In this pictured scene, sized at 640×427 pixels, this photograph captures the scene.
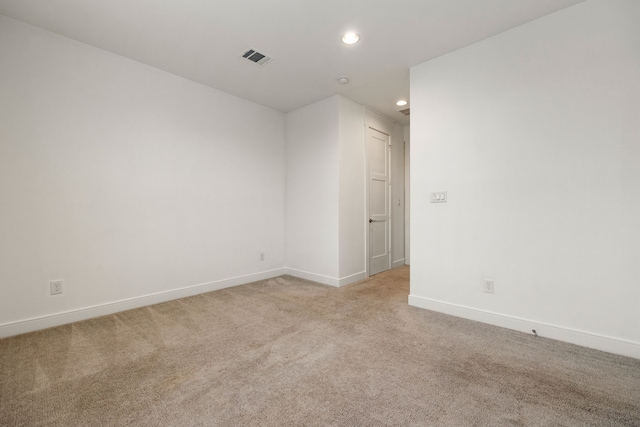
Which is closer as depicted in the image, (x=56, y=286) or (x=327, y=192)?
(x=56, y=286)

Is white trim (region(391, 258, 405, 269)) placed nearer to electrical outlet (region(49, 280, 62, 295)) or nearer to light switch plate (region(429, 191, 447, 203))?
light switch plate (region(429, 191, 447, 203))

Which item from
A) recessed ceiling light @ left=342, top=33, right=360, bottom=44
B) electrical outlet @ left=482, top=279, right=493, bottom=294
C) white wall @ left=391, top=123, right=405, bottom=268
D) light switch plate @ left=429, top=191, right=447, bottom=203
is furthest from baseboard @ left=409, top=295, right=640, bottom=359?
recessed ceiling light @ left=342, top=33, right=360, bottom=44

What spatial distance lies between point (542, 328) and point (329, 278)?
2422mm

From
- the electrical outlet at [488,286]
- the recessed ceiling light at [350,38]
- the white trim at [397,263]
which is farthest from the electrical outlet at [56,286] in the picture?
the white trim at [397,263]

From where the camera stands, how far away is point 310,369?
6.07ft

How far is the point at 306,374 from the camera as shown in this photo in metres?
1.79

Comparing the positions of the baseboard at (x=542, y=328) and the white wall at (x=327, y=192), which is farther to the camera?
the white wall at (x=327, y=192)

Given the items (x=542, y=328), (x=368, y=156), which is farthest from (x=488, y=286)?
(x=368, y=156)

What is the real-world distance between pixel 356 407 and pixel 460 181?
225 centimetres

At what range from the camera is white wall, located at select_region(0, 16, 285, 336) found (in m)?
2.41

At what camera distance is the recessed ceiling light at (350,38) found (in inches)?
101

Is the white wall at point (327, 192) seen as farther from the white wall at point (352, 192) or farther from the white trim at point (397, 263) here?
the white trim at point (397, 263)

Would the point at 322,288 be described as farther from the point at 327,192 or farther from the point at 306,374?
the point at 306,374

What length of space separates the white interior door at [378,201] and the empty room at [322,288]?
900 millimetres
